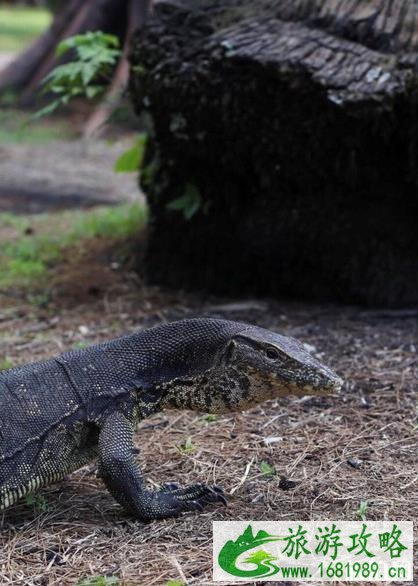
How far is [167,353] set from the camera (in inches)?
188

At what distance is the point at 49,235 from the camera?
986 cm

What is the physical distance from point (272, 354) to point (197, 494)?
0.81m

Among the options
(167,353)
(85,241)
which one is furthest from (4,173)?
(167,353)

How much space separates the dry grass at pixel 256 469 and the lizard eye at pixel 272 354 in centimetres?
73

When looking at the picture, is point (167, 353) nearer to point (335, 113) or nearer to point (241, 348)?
point (241, 348)

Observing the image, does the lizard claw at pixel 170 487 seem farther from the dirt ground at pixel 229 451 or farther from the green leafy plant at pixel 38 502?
the green leafy plant at pixel 38 502

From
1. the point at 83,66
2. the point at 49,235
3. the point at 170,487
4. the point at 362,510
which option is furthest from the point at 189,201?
the point at 362,510

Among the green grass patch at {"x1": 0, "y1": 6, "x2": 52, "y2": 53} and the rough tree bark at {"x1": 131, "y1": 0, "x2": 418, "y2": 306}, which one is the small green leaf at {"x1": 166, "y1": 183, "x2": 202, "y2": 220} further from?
the green grass patch at {"x1": 0, "y1": 6, "x2": 52, "y2": 53}

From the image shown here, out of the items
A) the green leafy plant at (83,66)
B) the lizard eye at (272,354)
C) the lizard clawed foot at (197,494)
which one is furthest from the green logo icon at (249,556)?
the green leafy plant at (83,66)

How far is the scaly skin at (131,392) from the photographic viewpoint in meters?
4.45

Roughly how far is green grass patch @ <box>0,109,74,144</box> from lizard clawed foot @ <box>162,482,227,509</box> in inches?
462

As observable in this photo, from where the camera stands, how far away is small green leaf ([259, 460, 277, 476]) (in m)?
4.87

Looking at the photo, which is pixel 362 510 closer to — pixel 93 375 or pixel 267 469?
pixel 267 469

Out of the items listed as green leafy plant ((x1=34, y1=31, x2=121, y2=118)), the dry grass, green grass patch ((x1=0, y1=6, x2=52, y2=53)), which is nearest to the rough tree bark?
green leafy plant ((x1=34, y1=31, x2=121, y2=118))
